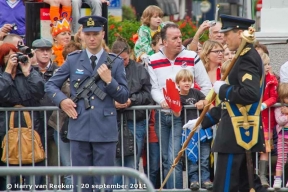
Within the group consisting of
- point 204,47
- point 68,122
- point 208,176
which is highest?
point 204,47

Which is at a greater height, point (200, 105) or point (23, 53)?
point (23, 53)

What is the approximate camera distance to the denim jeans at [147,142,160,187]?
37.1 feet

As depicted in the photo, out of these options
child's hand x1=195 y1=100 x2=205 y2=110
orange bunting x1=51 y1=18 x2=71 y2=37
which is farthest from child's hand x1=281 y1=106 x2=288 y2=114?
orange bunting x1=51 y1=18 x2=71 y2=37

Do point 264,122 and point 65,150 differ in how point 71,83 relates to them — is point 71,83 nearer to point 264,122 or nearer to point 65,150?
point 65,150

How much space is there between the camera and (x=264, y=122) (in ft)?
36.3

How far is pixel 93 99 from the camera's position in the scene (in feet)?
34.1

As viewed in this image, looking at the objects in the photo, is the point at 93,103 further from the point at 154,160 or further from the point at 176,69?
the point at 176,69

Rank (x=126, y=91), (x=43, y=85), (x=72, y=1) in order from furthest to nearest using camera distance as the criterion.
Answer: (x=72, y=1) < (x=43, y=85) < (x=126, y=91)

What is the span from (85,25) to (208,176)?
2214 mm

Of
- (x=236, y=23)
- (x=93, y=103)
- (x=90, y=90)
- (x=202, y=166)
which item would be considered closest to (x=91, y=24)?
(x=90, y=90)

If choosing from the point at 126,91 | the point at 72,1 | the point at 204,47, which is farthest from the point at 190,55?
the point at 72,1

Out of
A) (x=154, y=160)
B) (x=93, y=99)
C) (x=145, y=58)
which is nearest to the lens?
(x=93, y=99)

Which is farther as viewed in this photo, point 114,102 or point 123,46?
point 123,46

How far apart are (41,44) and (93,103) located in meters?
1.66
